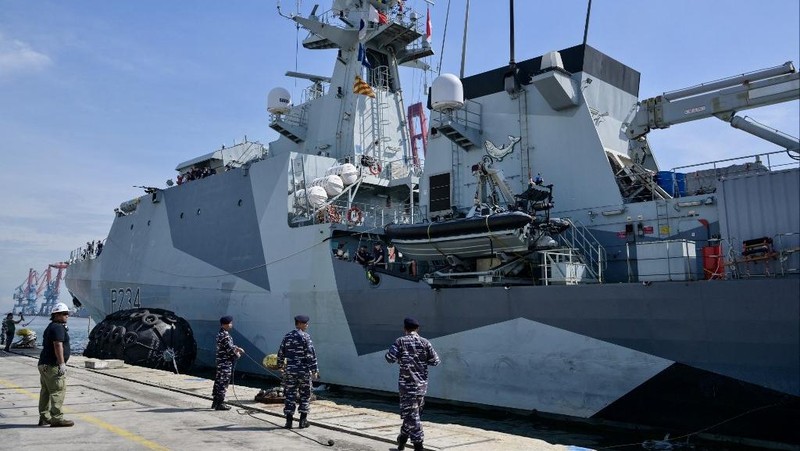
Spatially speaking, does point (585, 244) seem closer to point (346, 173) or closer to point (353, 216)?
point (353, 216)

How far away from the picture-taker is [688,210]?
9.12 m

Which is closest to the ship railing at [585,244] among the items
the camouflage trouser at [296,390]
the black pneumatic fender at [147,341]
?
the camouflage trouser at [296,390]

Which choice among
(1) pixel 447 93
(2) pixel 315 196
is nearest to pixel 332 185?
(2) pixel 315 196

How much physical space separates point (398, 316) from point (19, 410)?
19.5 ft

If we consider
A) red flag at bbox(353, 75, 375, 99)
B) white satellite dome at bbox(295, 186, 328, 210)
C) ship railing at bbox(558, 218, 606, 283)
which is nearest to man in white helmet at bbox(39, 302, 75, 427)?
ship railing at bbox(558, 218, 606, 283)

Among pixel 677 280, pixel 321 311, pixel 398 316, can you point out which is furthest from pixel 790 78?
pixel 321 311

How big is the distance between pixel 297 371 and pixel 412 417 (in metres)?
1.59

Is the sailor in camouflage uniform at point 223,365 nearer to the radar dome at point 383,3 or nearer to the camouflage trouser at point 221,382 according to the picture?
the camouflage trouser at point 221,382

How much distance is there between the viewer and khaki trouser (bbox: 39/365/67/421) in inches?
239

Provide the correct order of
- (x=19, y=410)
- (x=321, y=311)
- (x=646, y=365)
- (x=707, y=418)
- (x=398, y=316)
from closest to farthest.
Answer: (x=19, y=410), (x=707, y=418), (x=646, y=365), (x=398, y=316), (x=321, y=311)

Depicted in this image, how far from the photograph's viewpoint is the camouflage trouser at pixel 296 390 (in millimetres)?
6246

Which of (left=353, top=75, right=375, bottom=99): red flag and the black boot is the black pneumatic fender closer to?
(left=353, top=75, right=375, bottom=99): red flag

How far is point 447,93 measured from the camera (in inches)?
446

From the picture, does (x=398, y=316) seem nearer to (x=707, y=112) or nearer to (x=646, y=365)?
(x=646, y=365)
